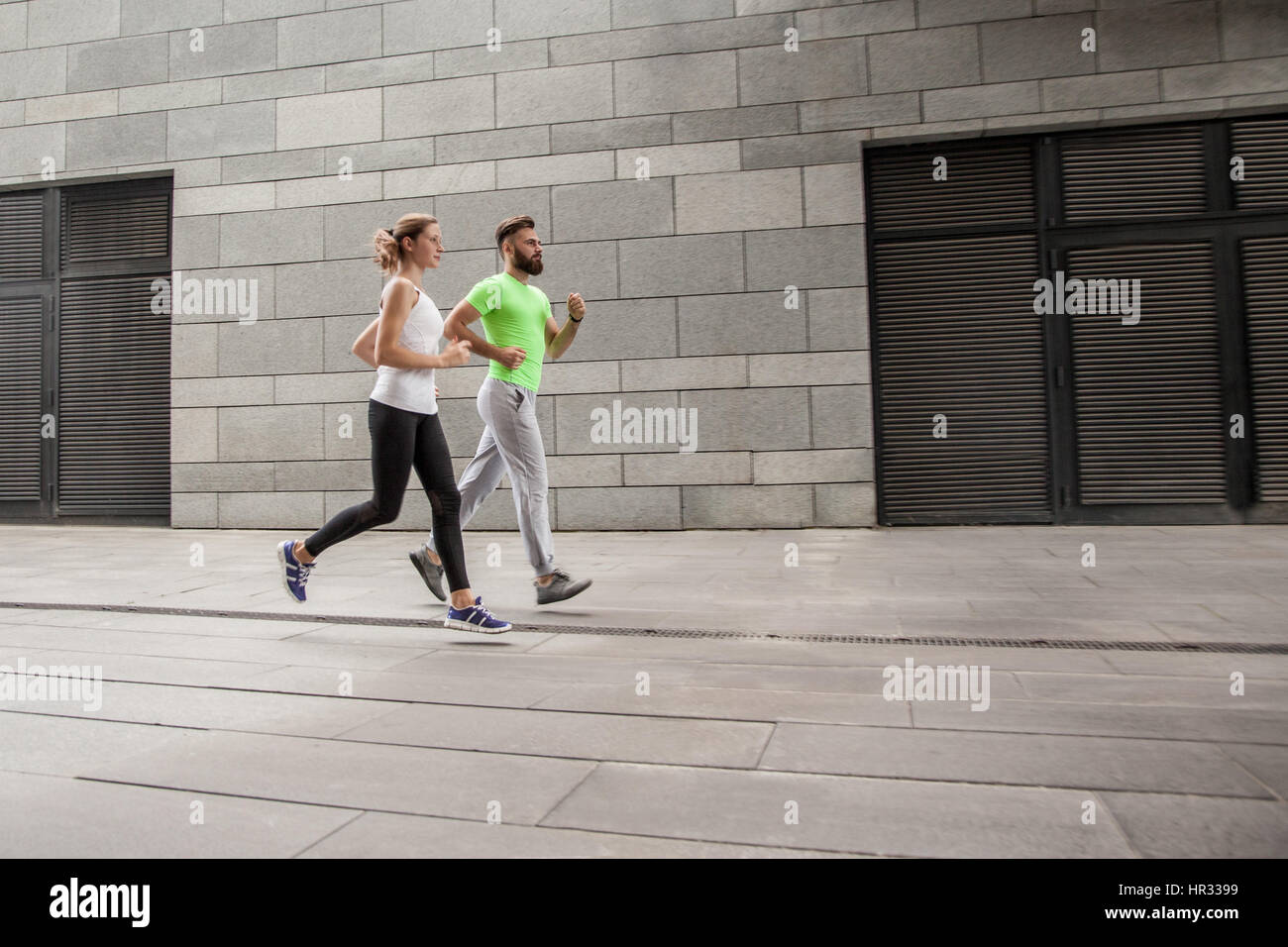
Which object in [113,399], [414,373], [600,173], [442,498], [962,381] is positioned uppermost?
[600,173]

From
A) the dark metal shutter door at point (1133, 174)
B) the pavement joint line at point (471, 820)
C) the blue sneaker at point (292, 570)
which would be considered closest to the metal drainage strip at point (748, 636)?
the blue sneaker at point (292, 570)

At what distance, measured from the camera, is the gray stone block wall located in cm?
878

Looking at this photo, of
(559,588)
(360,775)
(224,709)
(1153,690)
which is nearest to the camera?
(360,775)

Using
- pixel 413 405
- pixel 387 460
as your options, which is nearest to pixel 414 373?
pixel 413 405

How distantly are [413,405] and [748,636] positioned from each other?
5.72 feet

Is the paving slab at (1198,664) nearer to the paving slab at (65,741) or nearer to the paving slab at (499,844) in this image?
the paving slab at (499,844)

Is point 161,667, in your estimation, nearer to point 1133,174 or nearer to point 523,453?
point 523,453

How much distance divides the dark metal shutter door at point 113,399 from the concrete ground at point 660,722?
4868mm

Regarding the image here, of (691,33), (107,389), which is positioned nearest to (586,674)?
(691,33)

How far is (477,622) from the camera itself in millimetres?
4223

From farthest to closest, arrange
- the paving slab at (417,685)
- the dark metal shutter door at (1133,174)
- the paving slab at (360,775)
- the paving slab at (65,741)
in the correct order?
the dark metal shutter door at (1133,174), the paving slab at (417,685), the paving slab at (65,741), the paving slab at (360,775)

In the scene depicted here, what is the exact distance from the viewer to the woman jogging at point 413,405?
165 inches

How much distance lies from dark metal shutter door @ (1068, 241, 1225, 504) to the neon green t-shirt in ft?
19.1

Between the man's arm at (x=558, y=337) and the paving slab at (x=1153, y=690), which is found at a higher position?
the man's arm at (x=558, y=337)
